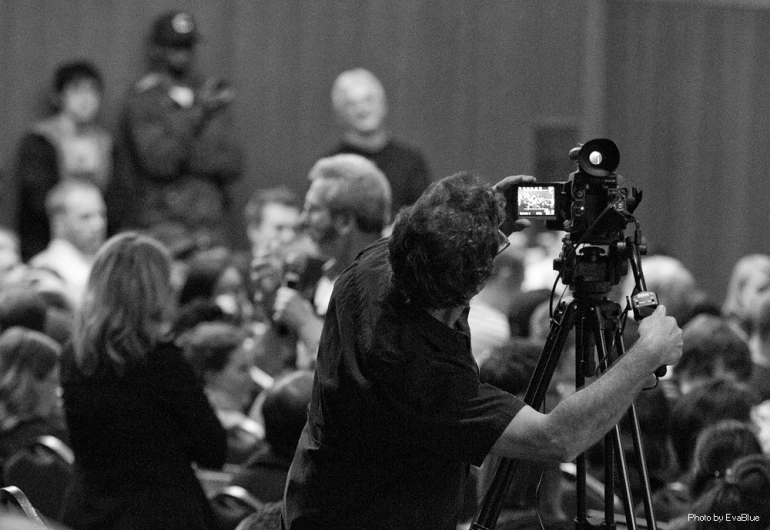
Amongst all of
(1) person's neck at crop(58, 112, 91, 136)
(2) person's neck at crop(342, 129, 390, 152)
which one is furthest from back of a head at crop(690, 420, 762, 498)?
(1) person's neck at crop(58, 112, 91, 136)

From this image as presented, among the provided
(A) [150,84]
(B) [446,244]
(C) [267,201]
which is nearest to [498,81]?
(A) [150,84]

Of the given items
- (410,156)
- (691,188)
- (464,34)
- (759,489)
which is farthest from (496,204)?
(691,188)

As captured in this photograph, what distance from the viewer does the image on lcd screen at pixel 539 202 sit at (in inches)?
106

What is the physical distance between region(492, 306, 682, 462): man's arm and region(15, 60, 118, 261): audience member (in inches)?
233

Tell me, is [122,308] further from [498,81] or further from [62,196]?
[498,81]

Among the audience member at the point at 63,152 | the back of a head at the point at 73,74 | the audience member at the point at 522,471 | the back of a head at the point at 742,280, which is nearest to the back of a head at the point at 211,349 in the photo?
the audience member at the point at 522,471

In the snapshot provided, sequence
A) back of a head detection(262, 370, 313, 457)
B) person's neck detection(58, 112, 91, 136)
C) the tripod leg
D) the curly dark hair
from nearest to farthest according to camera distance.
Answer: the curly dark hair
the tripod leg
back of a head detection(262, 370, 313, 457)
person's neck detection(58, 112, 91, 136)

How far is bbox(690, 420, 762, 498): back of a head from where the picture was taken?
124 inches

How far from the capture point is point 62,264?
6.56m

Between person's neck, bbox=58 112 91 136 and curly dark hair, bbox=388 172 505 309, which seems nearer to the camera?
curly dark hair, bbox=388 172 505 309

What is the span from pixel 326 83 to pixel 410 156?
4.15 ft

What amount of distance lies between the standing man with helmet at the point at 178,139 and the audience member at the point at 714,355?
4.11 metres

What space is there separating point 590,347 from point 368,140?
5.45 metres

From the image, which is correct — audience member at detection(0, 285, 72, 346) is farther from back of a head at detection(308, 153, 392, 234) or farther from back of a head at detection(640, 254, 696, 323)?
back of a head at detection(640, 254, 696, 323)
